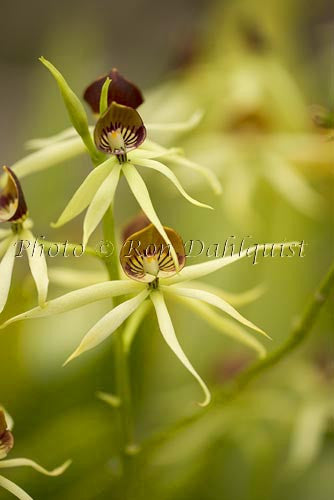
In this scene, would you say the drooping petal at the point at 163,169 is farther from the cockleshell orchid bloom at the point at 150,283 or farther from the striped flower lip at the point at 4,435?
the striped flower lip at the point at 4,435

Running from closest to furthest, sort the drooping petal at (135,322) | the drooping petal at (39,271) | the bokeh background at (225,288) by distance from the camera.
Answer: the drooping petal at (39,271) < the drooping petal at (135,322) < the bokeh background at (225,288)

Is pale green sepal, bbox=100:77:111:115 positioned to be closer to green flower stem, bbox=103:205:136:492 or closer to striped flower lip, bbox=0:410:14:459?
green flower stem, bbox=103:205:136:492

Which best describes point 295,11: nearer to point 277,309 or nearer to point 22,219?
point 277,309

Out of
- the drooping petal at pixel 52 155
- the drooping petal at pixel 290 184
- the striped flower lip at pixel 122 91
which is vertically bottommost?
the drooping petal at pixel 52 155

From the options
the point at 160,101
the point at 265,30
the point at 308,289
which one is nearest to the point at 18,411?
the point at 308,289

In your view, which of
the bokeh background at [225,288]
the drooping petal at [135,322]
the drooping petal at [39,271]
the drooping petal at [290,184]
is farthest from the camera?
the drooping petal at [290,184]

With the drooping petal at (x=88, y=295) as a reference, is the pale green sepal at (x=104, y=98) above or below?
above

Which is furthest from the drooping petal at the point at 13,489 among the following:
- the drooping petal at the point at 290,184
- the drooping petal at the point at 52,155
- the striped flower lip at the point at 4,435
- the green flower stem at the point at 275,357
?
the drooping petal at the point at 290,184
